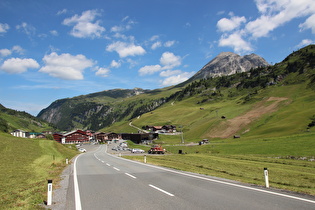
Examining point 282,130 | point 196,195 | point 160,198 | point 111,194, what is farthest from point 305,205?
point 282,130

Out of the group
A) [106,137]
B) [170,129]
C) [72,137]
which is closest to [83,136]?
[72,137]

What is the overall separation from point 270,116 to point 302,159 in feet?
208

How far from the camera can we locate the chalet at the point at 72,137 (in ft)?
549

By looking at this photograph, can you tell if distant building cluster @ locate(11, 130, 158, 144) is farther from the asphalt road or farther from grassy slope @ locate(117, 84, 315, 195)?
the asphalt road

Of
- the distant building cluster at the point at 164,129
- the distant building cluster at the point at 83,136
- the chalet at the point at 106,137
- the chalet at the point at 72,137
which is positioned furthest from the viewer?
the chalet at the point at 106,137

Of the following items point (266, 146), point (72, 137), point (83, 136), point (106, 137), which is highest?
point (83, 136)

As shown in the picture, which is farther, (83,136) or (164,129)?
(83,136)

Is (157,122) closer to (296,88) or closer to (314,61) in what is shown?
(296,88)

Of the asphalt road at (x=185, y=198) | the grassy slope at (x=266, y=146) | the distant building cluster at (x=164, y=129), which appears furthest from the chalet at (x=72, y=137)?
the asphalt road at (x=185, y=198)

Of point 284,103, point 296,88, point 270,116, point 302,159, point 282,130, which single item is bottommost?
point 302,159

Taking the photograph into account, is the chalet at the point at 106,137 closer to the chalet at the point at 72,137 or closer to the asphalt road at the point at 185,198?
the chalet at the point at 72,137

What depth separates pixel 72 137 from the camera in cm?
17425

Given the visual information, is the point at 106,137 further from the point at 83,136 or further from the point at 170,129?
the point at 170,129

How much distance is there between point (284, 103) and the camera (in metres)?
106
